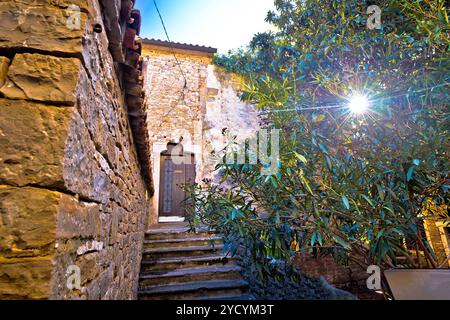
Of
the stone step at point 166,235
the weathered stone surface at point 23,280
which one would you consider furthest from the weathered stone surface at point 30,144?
the stone step at point 166,235

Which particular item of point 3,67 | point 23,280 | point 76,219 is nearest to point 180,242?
point 76,219

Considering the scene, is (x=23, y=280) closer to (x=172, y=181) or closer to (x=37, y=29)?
(x=37, y=29)

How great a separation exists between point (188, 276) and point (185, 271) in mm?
138

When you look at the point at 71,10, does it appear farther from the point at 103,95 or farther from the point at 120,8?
the point at 120,8

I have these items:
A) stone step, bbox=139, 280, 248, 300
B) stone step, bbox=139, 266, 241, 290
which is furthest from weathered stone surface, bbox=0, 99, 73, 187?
stone step, bbox=139, 266, 241, 290

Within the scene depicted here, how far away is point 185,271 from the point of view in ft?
13.1

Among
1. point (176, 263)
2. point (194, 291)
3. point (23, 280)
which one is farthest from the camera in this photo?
point (176, 263)

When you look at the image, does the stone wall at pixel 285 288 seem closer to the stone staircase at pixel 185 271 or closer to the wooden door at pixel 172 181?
the stone staircase at pixel 185 271

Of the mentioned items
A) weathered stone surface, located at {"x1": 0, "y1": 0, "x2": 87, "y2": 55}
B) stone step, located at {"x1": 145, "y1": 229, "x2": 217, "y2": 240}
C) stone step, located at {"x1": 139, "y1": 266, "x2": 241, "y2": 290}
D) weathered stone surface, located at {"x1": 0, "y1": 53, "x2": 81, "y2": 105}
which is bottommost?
stone step, located at {"x1": 139, "y1": 266, "x2": 241, "y2": 290}

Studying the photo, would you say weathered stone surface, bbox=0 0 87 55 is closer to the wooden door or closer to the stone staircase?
the stone staircase

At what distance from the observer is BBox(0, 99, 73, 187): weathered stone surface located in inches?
28.7

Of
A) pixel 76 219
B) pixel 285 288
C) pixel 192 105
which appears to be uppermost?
pixel 192 105

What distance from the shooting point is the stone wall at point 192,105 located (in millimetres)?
7867

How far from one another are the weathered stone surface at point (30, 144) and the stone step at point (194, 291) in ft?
11.0
